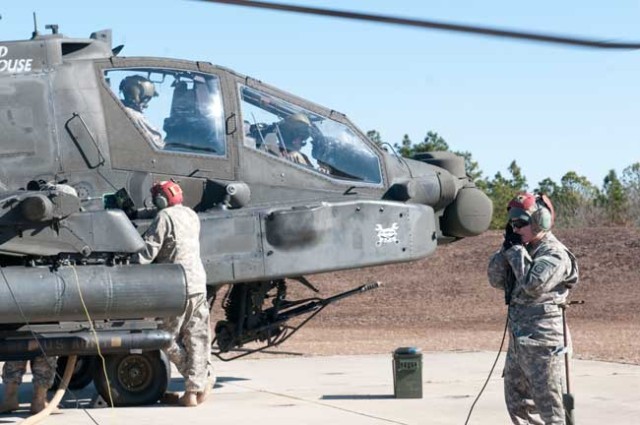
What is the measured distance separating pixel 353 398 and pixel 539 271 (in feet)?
11.3

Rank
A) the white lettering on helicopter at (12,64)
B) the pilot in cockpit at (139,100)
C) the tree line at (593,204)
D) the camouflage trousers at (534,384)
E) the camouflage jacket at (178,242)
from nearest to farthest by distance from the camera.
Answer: the camouflage trousers at (534,384), the camouflage jacket at (178,242), the white lettering on helicopter at (12,64), the pilot in cockpit at (139,100), the tree line at (593,204)

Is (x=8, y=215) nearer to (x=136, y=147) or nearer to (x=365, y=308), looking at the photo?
(x=136, y=147)

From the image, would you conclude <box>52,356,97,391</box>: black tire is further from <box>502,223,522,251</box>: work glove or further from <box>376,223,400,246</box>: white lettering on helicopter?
<box>502,223,522,251</box>: work glove

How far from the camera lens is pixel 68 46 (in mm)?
11211

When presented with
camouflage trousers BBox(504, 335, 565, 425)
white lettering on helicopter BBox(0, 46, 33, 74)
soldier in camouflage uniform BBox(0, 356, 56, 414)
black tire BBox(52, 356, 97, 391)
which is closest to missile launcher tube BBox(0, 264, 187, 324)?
soldier in camouflage uniform BBox(0, 356, 56, 414)

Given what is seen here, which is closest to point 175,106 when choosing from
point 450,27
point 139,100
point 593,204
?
point 139,100

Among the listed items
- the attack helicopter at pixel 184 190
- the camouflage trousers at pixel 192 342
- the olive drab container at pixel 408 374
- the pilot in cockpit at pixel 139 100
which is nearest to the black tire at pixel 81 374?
the attack helicopter at pixel 184 190

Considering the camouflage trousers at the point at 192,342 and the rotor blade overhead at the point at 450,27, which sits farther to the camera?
the camouflage trousers at the point at 192,342

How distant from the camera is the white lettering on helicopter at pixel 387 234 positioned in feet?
37.4

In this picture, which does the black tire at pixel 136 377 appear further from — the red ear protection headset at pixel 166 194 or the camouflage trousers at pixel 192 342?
the red ear protection headset at pixel 166 194

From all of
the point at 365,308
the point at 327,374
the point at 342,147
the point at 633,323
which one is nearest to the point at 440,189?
the point at 342,147

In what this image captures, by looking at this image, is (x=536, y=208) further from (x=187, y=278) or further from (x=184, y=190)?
(x=184, y=190)

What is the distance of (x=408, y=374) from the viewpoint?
11031mm

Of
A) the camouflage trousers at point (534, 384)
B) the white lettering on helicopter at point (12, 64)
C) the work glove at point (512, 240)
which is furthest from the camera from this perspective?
the white lettering on helicopter at point (12, 64)
